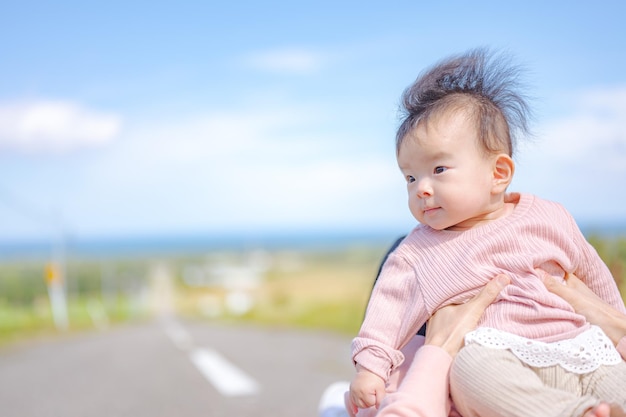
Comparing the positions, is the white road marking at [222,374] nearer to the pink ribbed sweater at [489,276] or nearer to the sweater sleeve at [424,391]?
Answer: the pink ribbed sweater at [489,276]

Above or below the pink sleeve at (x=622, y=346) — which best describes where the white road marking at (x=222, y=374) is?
below

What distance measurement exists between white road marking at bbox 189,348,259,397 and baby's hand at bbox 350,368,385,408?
3907 mm

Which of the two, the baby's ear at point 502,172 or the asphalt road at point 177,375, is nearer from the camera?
the baby's ear at point 502,172

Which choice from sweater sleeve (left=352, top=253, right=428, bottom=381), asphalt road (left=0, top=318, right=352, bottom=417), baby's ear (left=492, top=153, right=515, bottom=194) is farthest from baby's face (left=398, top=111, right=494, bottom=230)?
asphalt road (left=0, top=318, right=352, bottom=417)

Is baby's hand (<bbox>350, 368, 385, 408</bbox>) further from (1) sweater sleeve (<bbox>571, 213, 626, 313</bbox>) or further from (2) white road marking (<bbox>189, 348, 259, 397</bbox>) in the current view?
(2) white road marking (<bbox>189, 348, 259, 397</bbox>)

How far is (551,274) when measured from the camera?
5.72 ft

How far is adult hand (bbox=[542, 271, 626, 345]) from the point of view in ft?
5.35

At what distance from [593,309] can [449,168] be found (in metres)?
0.46

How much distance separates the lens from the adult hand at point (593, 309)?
163cm

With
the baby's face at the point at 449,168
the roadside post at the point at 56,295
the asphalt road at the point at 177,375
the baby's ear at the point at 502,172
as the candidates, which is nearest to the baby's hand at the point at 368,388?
the baby's face at the point at 449,168

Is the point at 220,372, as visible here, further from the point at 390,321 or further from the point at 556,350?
the point at 556,350

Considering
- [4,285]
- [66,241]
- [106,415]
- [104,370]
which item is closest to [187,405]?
[106,415]

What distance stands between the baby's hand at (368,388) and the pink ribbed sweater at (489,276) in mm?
18

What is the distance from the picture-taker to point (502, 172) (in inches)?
67.9
